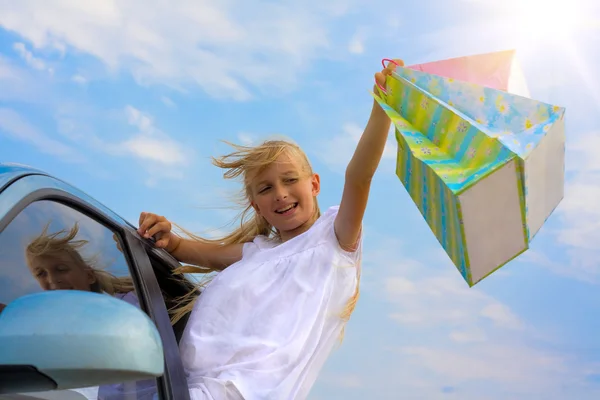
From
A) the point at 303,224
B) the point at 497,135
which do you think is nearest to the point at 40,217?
the point at 497,135

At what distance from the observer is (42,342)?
114 cm

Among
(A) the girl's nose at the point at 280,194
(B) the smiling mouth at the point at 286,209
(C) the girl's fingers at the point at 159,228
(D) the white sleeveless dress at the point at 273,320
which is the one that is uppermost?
(A) the girl's nose at the point at 280,194

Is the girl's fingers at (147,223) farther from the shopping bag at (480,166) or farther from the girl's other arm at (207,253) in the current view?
the shopping bag at (480,166)

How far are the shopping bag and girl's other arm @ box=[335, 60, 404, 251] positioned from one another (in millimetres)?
230

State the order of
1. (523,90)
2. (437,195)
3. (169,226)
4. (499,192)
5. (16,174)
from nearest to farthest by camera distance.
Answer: (16,174) → (499,192) → (437,195) → (523,90) → (169,226)

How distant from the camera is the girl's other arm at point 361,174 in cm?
232

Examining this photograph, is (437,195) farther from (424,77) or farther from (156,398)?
(156,398)

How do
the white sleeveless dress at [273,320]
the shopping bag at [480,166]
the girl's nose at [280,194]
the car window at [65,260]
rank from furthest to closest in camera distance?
the girl's nose at [280,194] < the white sleeveless dress at [273,320] < the shopping bag at [480,166] < the car window at [65,260]

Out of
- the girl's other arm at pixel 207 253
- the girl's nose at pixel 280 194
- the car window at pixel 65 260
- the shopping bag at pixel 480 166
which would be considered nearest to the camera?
the car window at pixel 65 260

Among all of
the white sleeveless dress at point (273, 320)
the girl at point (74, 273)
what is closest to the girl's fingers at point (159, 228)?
the white sleeveless dress at point (273, 320)

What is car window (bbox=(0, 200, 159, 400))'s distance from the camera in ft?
4.72

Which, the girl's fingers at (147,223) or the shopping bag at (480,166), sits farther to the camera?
the girl's fingers at (147,223)

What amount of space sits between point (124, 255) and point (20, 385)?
1018mm

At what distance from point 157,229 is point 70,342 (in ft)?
5.03
